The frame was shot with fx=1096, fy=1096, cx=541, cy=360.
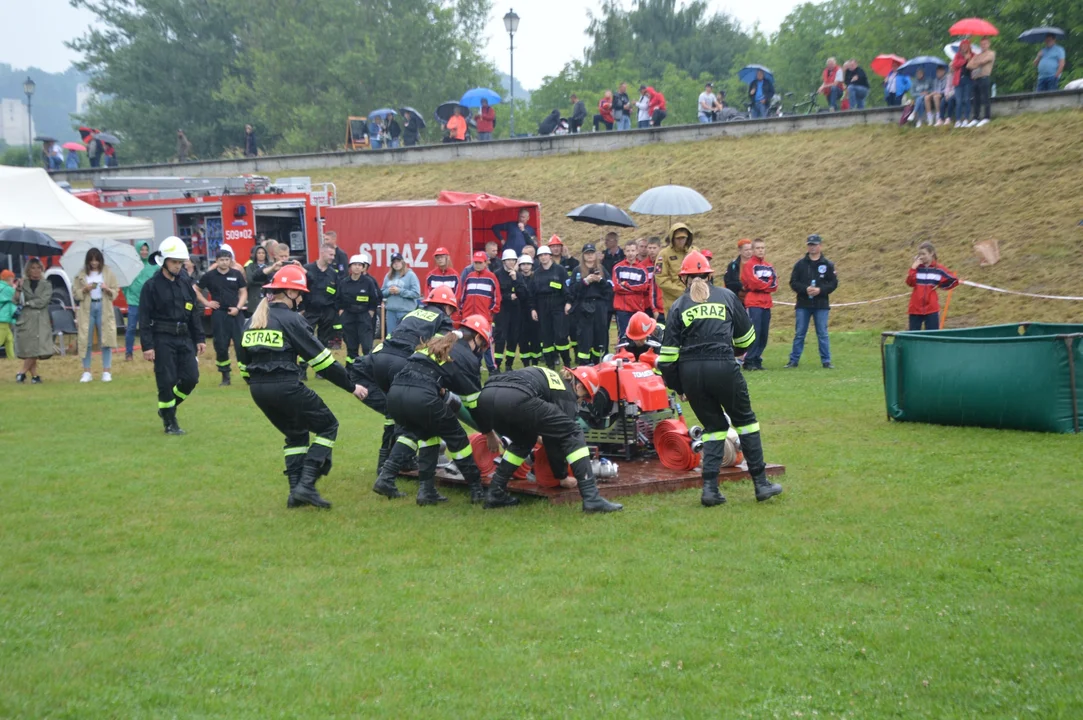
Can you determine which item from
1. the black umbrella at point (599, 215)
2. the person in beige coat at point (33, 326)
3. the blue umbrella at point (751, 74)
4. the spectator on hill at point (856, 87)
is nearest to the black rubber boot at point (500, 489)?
the black umbrella at point (599, 215)

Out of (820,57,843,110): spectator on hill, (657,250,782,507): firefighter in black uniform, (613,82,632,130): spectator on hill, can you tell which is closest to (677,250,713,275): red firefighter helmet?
(657,250,782,507): firefighter in black uniform

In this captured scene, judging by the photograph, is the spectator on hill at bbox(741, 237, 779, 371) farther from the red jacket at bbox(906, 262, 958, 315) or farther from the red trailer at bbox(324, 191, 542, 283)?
the red trailer at bbox(324, 191, 542, 283)

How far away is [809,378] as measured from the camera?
16438 mm

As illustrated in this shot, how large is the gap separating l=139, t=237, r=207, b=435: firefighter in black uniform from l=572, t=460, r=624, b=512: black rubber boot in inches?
246

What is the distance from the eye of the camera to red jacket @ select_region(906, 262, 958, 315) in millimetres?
15430

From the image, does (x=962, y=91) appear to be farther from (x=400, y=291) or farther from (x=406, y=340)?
(x=406, y=340)

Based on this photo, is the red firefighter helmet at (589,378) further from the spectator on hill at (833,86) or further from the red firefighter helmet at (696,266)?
the spectator on hill at (833,86)

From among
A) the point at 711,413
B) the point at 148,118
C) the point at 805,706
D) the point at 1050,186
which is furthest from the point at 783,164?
the point at 148,118

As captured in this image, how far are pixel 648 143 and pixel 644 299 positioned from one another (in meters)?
17.1

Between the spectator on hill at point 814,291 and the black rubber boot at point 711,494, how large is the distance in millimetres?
8814

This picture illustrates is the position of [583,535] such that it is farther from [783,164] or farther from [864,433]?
[783,164]

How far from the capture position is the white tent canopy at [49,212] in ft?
65.5

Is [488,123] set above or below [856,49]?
below

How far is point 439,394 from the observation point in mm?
9164
